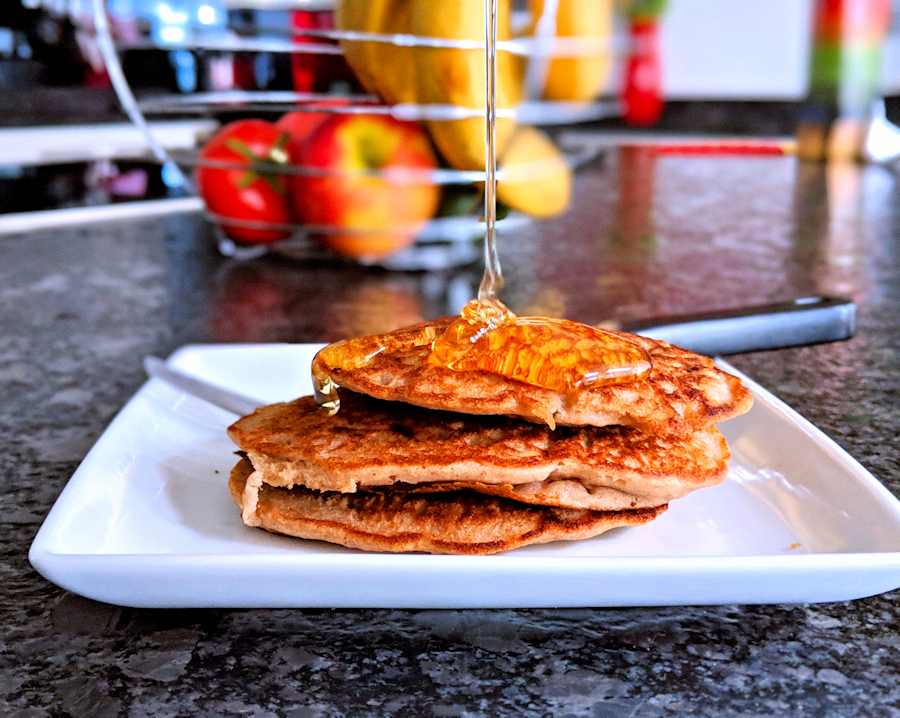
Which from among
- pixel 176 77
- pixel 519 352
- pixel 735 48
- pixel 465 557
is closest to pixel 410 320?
pixel 519 352

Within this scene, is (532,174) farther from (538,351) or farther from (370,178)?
(538,351)

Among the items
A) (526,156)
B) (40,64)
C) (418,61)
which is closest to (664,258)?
(526,156)

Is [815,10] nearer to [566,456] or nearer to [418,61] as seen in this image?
[418,61]

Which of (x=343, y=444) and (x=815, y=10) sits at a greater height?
(x=815, y=10)

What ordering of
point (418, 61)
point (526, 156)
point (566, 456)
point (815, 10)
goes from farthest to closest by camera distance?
1. point (815, 10)
2. point (526, 156)
3. point (418, 61)
4. point (566, 456)

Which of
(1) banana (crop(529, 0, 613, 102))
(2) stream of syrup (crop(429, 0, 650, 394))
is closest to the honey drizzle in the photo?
(2) stream of syrup (crop(429, 0, 650, 394))

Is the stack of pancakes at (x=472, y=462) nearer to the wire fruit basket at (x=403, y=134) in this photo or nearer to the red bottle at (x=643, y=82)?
the wire fruit basket at (x=403, y=134)

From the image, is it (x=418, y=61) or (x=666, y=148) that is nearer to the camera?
(x=418, y=61)

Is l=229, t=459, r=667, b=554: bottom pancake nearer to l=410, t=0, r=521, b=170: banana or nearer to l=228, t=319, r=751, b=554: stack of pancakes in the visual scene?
l=228, t=319, r=751, b=554: stack of pancakes
